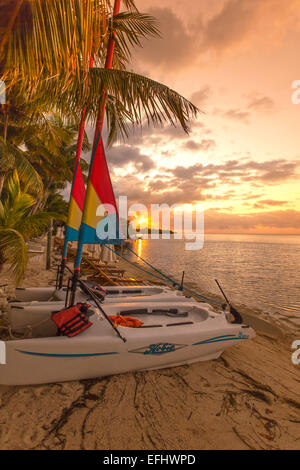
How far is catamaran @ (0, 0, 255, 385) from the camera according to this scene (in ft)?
12.1


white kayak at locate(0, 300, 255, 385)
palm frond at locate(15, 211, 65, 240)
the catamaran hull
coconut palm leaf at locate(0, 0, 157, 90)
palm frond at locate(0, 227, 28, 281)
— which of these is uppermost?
coconut palm leaf at locate(0, 0, 157, 90)

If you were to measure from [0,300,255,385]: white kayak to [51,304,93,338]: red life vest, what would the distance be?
0.33 feet

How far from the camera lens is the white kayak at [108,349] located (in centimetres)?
362

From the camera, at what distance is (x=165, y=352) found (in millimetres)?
4414

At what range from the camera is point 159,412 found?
137 inches

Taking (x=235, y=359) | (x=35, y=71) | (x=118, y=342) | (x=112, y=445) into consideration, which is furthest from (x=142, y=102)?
(x=235, y=359)

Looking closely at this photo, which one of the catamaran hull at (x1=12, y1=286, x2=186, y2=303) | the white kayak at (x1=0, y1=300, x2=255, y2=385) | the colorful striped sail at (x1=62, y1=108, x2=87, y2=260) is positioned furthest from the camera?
the catamaran hull at (x1=12, y1=286, x2=186, y2=303)

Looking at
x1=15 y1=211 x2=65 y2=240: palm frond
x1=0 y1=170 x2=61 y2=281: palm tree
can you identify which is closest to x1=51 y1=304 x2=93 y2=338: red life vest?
x1=0 y1=170 x2=61 y2=281: palm tree

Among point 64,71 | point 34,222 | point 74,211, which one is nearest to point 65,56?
point 64,71

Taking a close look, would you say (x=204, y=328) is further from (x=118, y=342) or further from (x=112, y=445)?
(x=112, y=445)

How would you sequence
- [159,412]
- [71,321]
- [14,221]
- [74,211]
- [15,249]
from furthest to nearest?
[14,221]
[74,211]
[15,249]
[71,321]
[159,412]

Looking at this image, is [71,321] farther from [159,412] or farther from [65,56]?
[65,56]

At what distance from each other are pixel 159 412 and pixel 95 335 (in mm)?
1589

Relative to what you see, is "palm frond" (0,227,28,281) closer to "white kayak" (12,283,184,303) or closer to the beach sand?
"white kayak" (12,283,184,303)
